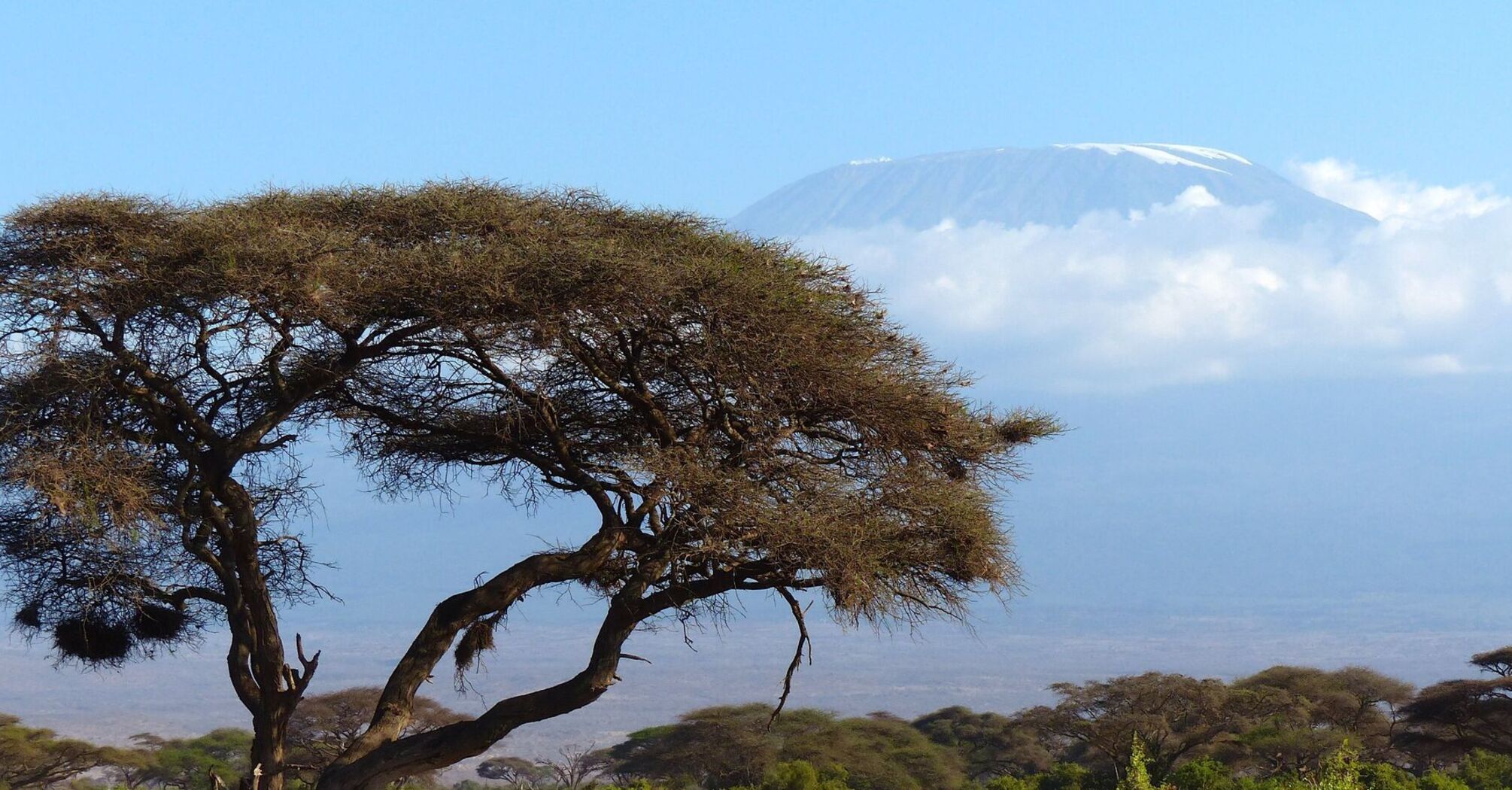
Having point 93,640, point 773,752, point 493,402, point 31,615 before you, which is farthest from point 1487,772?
point 31,615

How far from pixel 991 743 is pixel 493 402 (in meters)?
19.3

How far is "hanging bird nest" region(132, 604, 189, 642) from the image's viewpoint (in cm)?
1688

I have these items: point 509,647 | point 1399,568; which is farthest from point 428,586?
point 1399,568

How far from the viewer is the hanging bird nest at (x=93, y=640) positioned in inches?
653

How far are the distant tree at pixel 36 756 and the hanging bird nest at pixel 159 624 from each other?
45.5 feet

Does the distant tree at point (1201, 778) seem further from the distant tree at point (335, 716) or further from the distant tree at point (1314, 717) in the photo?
the distant tree at point (335, 716)

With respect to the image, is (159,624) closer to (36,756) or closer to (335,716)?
(335,716)

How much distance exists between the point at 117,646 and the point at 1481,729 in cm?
1966

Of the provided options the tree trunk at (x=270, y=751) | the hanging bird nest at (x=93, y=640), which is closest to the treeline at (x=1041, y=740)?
the hanging bird nest at (x=93, y=640)

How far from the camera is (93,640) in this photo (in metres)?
16.8

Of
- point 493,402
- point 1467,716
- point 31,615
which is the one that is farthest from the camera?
point 1467,716

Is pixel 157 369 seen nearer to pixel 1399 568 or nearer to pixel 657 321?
pixel 657 321

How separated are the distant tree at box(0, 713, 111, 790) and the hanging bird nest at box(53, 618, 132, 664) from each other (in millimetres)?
13536

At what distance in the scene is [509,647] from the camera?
118 metres
